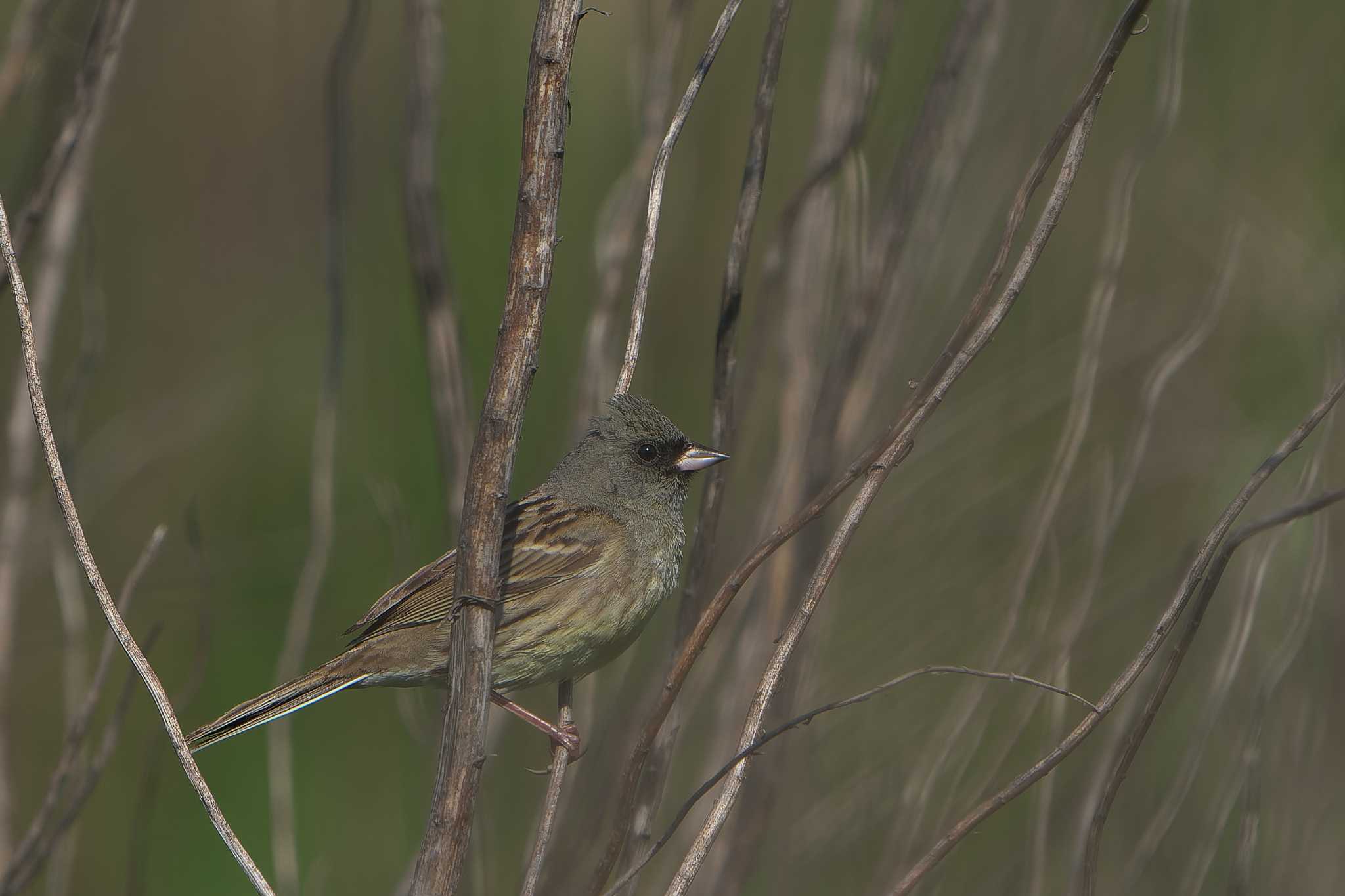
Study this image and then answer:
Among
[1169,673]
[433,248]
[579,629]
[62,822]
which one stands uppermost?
[433,248]

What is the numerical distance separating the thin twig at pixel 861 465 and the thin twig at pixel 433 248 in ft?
3.17

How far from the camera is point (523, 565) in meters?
3.32

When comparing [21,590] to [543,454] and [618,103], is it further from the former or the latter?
[618,103]

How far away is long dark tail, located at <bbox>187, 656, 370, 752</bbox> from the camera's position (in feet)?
9.16

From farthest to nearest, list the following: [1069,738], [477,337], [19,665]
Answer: [19,665] < [477,337] < [1069,738]

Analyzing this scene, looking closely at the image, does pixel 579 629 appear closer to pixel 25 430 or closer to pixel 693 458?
pixel 693 458

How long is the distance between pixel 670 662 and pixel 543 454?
1612 mm

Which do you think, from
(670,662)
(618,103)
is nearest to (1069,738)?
(670,662)

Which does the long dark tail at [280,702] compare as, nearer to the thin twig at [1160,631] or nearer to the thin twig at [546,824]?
the thin twig at [546,824]

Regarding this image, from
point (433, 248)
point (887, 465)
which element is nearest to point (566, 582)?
point (433, 248)

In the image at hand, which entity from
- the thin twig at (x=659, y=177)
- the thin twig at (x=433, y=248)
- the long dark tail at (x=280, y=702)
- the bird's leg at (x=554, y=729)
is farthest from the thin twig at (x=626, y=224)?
the long dark tail at (x=280, y=702)

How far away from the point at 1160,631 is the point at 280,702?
1896 mm

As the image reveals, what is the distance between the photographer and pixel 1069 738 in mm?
1899

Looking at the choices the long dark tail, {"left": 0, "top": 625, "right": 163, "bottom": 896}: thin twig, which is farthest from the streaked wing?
{"left": 0, "top": 625, "right": 163, "bottom": 896}: thin twig
